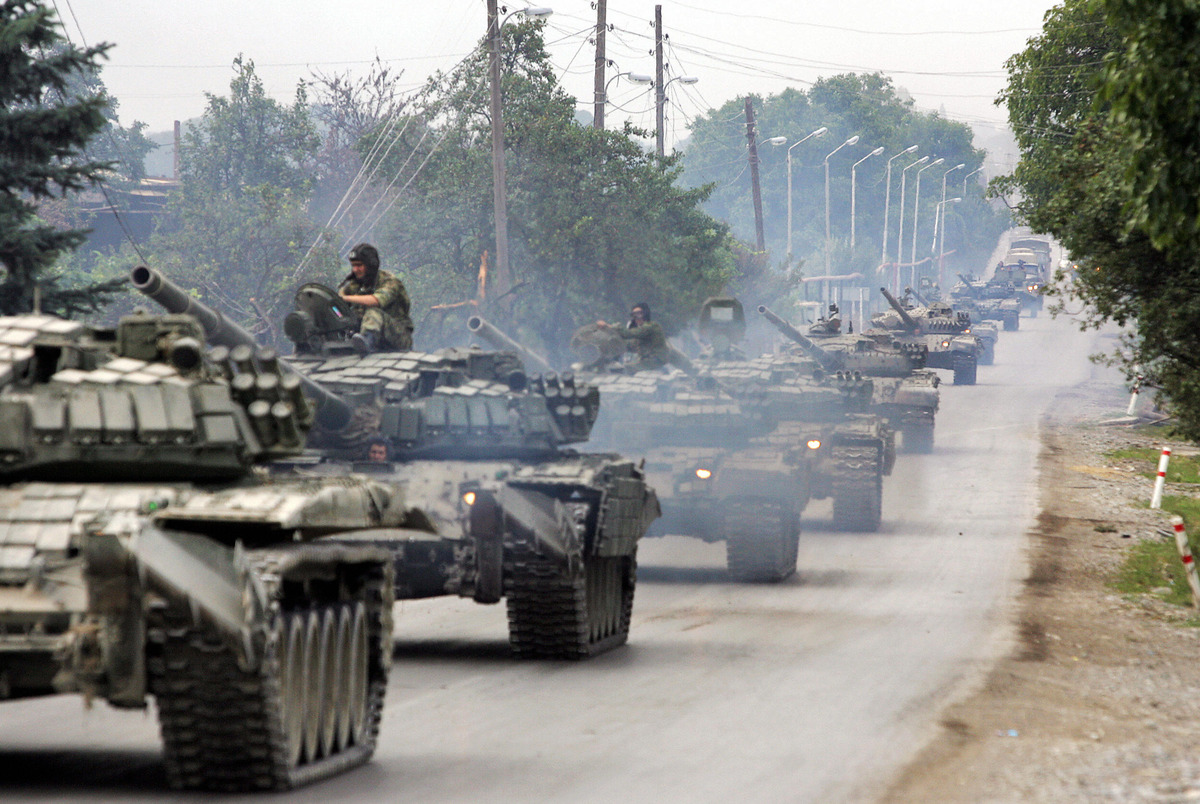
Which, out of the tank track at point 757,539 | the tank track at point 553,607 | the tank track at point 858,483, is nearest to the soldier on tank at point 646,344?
the tank track at point 858,483

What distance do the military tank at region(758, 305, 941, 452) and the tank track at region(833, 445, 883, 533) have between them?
10.2 meters

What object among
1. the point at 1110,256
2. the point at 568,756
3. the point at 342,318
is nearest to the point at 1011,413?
the point at 1110,256

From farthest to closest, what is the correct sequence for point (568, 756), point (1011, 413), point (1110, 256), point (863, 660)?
point (1011, 413), point (1110, 256), point (863, 660), point (568, 756)

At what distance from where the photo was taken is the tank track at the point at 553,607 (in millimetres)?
11625

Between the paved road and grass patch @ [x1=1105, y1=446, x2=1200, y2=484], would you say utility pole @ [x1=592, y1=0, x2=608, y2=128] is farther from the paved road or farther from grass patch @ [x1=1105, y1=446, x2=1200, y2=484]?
the paved road

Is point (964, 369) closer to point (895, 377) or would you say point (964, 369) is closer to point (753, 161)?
point (753, 161)

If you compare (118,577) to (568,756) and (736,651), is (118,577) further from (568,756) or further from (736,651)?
(736,651)

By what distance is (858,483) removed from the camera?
2205 cm

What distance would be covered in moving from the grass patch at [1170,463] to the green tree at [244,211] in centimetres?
1664

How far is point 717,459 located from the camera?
17.7m

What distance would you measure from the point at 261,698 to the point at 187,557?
29.5 inches

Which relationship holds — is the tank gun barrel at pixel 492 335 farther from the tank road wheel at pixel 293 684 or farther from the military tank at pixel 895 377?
A: the military tank at pixel 895 377

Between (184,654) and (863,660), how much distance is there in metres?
6.49

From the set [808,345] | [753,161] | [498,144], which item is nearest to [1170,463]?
[808,345]
